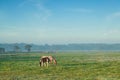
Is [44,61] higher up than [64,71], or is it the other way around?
[44,61]

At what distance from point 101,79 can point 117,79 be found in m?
1.54

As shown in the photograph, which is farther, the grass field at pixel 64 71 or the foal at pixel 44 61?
the foal at pixel 44 61

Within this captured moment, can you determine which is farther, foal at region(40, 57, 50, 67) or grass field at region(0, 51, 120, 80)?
foal at region(40, 57, 50, 67)

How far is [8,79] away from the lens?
25.9 metres

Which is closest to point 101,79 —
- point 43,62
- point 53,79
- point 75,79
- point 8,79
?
point 75,79

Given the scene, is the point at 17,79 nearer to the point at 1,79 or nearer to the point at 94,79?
the point at 1,79

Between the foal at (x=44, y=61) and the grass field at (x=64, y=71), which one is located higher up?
the foal at (x=44, y=61)

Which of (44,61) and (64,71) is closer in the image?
(64,71)

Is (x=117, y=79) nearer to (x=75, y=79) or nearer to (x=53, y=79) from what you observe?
(x=75, y=79)

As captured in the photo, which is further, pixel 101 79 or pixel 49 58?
pixel 49 58

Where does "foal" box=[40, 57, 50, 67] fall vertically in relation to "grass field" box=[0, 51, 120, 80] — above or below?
above

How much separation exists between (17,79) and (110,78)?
346 inches

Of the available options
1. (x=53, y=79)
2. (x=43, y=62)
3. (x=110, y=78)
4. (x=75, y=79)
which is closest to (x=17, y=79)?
(x=53, y=79)

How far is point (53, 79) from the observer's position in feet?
84.5
